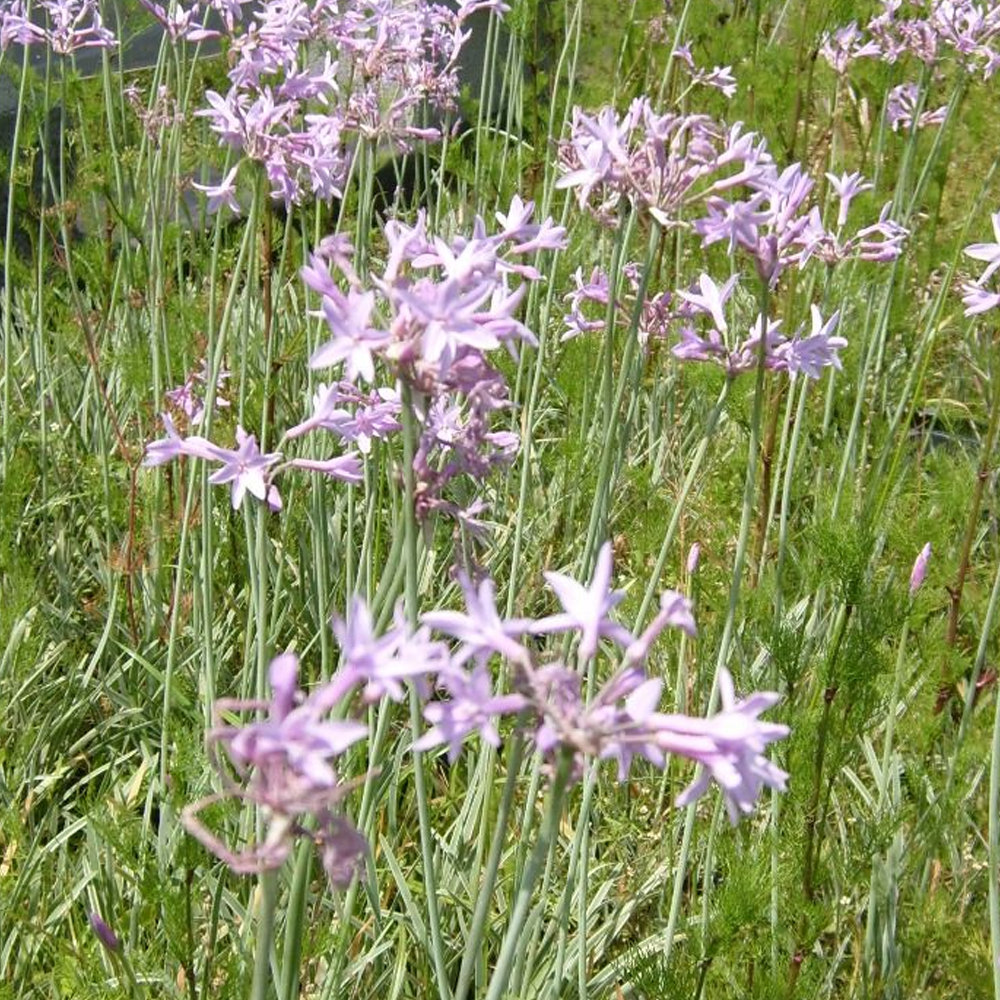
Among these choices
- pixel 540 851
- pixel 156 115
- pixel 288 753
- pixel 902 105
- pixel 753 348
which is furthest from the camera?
pixel 902 105

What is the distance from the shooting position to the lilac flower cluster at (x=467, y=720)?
3.08ft

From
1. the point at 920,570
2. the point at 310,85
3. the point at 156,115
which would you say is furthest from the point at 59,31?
the point at 920,570

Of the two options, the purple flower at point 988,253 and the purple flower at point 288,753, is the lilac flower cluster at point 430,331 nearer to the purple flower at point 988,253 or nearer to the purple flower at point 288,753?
the purple flower at point 288,753

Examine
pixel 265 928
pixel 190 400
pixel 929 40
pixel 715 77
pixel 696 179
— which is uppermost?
pixel 929 40

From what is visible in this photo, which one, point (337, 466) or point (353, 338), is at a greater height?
point (353, 338)

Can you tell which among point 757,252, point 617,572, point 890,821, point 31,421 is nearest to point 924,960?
point 890,821

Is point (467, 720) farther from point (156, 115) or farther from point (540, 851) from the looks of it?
point (156, 115)

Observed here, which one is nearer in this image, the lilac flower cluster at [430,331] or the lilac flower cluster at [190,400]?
the lilac flower cluster at [430,331]

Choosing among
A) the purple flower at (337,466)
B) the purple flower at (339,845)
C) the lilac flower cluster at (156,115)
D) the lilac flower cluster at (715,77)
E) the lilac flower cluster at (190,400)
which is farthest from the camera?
the lilac flower cluster at (156,115)

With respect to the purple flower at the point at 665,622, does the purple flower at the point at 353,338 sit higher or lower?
higher

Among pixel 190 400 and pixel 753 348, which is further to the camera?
pixel 190 400

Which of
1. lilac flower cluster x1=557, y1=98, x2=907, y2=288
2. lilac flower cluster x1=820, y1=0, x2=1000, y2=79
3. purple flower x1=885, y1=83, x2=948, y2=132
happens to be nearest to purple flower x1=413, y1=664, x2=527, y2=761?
lilac flower cluster x1=557, y1=98, x2=907, y2=288

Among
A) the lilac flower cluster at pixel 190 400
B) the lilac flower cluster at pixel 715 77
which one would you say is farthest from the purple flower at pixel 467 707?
the lilac flower cluster at pixel 715 77

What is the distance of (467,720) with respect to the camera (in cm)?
107
